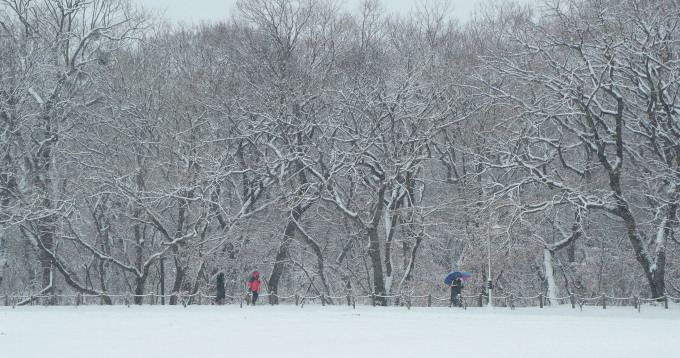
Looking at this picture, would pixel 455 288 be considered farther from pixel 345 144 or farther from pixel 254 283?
pixel 345 144

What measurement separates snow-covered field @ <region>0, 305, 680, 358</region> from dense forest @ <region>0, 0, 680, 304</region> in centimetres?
563

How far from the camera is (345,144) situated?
34500 millimetres

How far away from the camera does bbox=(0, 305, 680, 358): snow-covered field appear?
15.4 m

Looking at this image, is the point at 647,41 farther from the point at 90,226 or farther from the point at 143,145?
the point at 90,226

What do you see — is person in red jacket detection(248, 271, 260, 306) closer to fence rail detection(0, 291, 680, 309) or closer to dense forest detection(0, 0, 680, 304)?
fence rail detection(0, 291, 680, 309)

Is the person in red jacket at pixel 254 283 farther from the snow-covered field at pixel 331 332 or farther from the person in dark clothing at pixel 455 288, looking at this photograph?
the person in dark clothing at pixel 455 288

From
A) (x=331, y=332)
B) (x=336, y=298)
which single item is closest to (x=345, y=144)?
(x=336, y=298)

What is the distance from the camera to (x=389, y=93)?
102ft

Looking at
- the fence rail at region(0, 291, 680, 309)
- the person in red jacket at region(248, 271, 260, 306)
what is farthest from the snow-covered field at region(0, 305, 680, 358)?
the person in red jacket at region(248, 271, 260, 306)

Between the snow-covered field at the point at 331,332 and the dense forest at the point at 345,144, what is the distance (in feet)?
18.5

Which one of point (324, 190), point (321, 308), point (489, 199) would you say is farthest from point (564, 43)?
point (321, 308)

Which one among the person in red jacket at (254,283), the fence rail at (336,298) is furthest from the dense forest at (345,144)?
the person in red jacket at (254,283)

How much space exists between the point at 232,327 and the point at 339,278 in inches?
548

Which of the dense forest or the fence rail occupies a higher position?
the dense forest
